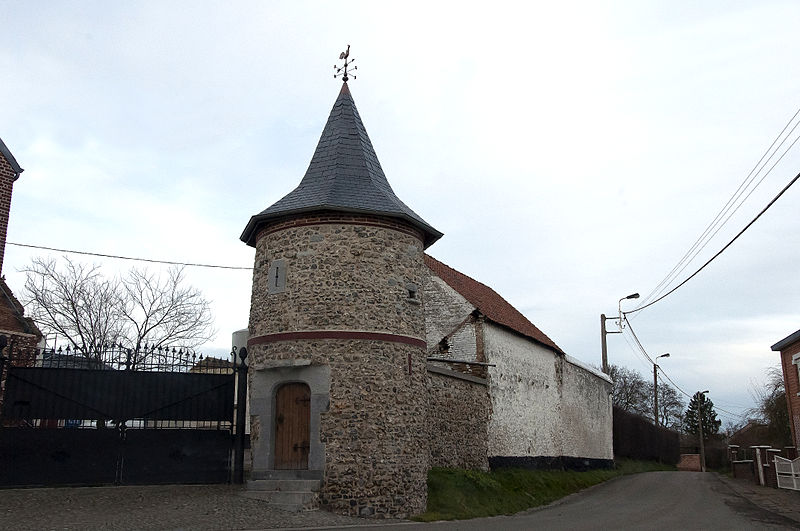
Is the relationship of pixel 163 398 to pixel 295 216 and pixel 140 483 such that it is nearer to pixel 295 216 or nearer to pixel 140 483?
pixel 140 483

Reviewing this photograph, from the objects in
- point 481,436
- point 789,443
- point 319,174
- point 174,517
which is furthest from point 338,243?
point 789,443

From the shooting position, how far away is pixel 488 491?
1616cm

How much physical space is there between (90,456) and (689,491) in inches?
665

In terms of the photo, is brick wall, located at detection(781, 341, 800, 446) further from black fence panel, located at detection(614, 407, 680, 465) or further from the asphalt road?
black fence panel, located at detection(614, 407, 680, 465)

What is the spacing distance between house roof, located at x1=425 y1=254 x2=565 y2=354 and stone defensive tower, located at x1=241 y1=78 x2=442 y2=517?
20.4 feet

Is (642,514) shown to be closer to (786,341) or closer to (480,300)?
(480,300)

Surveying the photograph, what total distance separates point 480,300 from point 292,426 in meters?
9.36

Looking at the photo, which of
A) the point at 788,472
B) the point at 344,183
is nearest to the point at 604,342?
the point at 788,472

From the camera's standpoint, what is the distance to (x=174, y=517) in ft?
36.2

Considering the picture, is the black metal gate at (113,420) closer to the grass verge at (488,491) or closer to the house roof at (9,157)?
the grass verge at (488,491)

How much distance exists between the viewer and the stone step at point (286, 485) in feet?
42.0

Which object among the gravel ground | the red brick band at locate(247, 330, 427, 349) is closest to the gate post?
the red brick band at locate(247, 330, 427, 349)

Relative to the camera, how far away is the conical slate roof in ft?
46.9

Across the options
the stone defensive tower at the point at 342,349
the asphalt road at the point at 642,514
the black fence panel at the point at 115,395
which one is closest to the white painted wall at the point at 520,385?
the asphalt road at the point at 642,514
